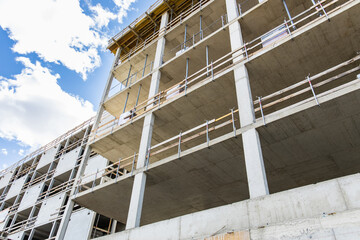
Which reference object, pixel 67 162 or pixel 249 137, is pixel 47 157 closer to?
pixel 67 162

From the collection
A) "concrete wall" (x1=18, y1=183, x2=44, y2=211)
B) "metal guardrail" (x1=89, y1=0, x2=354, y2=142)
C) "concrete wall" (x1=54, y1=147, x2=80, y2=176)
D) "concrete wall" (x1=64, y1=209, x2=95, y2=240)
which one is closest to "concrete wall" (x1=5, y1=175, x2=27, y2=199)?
"concrete wall" (x1=18, y1=183, x2=44, y2=211)

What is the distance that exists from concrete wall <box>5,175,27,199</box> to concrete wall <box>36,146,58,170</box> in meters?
2.42

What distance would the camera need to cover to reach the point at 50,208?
19438 millimetres

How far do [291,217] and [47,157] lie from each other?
25.0 metres

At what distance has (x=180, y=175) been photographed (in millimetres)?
10688

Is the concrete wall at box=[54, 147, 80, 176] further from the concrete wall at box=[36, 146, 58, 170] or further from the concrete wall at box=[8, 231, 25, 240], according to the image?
the concrete wall at box=[8, 231, 25, 240]

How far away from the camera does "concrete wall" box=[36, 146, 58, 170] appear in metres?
25.5

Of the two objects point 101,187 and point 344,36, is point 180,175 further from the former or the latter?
point 344,36

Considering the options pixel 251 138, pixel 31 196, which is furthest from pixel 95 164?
pixel 251 138

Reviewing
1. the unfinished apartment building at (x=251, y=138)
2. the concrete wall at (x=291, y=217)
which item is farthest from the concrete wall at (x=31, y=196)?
the concrete wall at (x=291, y=217)

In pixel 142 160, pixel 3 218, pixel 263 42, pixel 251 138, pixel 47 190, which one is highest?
pixel 263 42

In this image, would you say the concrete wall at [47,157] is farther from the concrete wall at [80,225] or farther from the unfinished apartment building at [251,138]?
the concrete wall at [80,225]

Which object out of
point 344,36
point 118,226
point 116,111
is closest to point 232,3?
point 344,36

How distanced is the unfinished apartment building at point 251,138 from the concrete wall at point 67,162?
5.94 metres
